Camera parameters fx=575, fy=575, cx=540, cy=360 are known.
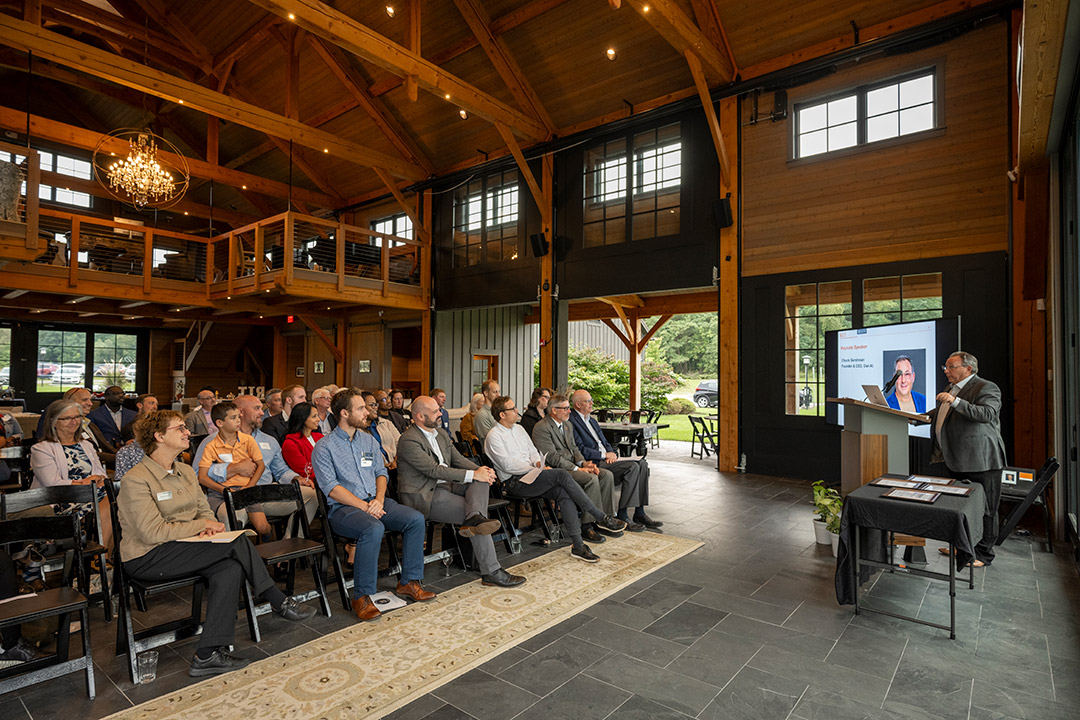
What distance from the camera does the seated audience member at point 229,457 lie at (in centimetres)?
379

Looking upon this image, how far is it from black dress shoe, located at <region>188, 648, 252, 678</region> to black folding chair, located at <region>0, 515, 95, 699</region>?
36 centimetres

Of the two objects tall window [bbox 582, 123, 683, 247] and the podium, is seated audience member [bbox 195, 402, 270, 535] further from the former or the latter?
tall window [bbox 582, 123, 683, 247]

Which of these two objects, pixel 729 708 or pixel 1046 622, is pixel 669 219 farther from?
pixel 729 708

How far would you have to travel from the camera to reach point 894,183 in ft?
21.7

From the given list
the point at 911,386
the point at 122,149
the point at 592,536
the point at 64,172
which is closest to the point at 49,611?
the point at 592,536

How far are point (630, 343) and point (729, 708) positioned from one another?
10624mm

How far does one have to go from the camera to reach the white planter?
4.48 metres

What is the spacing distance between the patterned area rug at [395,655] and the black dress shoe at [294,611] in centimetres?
33

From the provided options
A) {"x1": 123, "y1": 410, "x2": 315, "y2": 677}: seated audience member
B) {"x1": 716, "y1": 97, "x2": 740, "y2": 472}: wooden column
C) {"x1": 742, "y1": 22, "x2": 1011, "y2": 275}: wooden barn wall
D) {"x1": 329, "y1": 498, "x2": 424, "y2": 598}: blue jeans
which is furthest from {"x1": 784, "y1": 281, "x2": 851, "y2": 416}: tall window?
{"x1": 123, "y1": 410, "x2": 315, "y2": 677}: seated audience member

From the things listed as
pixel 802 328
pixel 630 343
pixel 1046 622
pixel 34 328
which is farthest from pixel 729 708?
pixel 34 328

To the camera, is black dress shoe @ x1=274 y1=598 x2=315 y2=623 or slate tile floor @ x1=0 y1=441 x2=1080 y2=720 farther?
black dress shoe @ x1=274 y1=598 x2=315 y2=623

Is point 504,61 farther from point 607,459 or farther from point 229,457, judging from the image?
point 229,457

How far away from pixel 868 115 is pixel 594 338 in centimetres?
1339

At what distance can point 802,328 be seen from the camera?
288 inches
